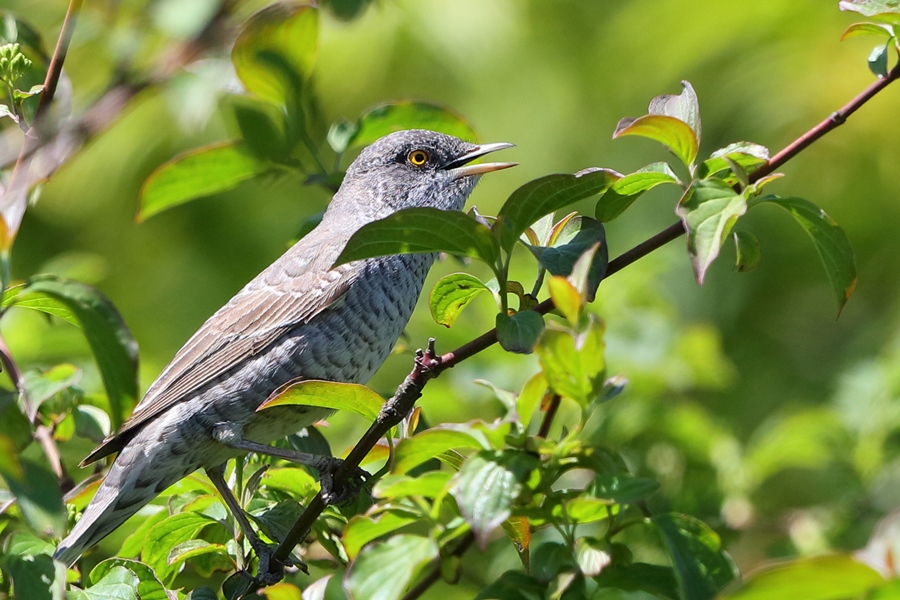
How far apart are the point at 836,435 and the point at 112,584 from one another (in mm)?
2877

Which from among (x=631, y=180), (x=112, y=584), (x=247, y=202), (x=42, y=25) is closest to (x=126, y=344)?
(x=112, y=584)

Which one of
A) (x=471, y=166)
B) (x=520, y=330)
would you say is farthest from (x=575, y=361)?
(x=471, y=166)

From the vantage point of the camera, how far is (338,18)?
2369 mm

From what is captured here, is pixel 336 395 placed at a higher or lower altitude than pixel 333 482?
higher

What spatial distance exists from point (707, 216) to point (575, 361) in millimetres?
410

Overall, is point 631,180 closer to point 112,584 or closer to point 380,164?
point 112,584

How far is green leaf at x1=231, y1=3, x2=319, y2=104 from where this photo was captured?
2.54 m

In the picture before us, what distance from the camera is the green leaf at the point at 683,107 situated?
1.91 metres

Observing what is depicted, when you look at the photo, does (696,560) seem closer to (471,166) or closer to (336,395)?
(336,395)

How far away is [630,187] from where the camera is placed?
1.95 metres

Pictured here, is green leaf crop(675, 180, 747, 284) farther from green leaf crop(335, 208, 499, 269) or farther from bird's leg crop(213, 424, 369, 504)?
bird's leg crop(213, 424, 369, 504)

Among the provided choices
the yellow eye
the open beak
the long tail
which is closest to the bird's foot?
the long tail

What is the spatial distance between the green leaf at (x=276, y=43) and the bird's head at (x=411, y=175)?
44.9 inches

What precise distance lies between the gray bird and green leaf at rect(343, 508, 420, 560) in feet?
3.72
